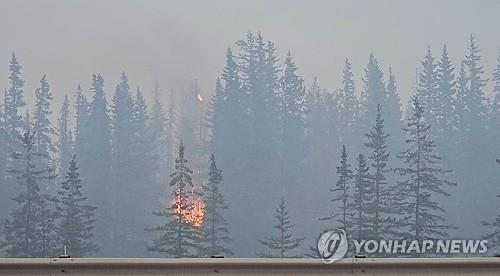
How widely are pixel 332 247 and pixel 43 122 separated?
38090mm

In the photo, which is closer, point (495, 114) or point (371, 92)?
point (495, 114)

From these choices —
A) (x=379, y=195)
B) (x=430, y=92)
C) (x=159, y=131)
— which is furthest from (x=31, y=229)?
(x=430, y=92)

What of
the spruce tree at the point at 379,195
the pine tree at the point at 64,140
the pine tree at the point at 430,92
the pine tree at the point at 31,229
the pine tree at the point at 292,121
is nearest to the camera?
the pine tree at the point at 31,229

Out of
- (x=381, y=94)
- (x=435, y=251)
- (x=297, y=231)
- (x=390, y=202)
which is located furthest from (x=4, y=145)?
(x=435, y=251)

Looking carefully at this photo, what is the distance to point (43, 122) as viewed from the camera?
41625 mm

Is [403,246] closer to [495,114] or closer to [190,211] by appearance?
[190,211]

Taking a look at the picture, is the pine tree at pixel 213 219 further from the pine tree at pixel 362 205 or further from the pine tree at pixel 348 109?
the pine tree at pixel 348 109

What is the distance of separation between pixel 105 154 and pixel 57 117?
435 centimetres

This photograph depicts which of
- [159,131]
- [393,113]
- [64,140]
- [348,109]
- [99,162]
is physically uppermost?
[348,109]

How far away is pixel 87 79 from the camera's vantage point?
46094 mm

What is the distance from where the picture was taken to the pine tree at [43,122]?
4091cm

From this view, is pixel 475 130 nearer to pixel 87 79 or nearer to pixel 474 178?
pixel 474 178

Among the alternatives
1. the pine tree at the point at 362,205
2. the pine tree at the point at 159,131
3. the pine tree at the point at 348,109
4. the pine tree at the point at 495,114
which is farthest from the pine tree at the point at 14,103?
the pine tree at the point at 495,114

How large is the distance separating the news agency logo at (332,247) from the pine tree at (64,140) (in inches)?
1460
